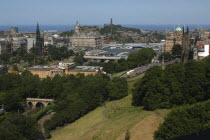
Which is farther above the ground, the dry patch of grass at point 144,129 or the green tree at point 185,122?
the green tree at point 185,122

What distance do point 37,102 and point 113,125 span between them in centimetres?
2259

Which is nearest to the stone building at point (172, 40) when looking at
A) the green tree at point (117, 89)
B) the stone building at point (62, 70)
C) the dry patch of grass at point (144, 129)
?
the stone building at point (62, 70)

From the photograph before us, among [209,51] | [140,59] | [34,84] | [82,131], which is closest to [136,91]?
[82,131]

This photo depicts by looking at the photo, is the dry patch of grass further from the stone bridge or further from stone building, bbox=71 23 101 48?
stone building, bbox=71 23 101 48

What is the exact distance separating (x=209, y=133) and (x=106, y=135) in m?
19.7

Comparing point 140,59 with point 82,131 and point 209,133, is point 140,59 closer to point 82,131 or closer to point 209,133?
point 82,131

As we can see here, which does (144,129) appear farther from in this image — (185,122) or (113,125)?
(185,122)

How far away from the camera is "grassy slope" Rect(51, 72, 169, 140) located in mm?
24672

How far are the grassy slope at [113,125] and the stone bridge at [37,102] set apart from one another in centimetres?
1072

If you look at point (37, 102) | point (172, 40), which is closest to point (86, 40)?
point (172, 40)

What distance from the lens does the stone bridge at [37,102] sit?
4591 centimetres

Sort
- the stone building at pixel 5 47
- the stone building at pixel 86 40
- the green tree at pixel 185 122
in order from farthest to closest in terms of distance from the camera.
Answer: the stone building at pixel 86 40
the stone building at pixel 5 47
the green tree at pixel 185 122

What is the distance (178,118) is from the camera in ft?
69.2

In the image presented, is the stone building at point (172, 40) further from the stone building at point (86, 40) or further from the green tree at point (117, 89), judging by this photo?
the stone building at point (86, 40)
